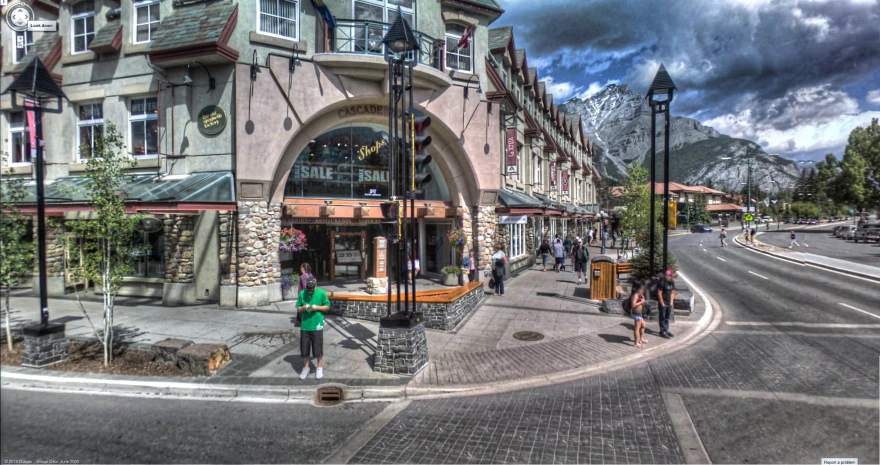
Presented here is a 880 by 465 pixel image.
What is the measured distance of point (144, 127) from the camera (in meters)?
14.1

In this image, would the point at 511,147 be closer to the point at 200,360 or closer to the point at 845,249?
the point at 200,360

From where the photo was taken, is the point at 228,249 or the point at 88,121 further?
the point at 88,121

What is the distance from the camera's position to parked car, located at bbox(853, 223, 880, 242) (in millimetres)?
40688

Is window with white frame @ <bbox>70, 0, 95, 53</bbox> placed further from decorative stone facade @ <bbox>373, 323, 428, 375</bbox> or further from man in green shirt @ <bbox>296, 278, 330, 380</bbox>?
decorative stone facade @ <bbox>373, 323, 428, 375</bbox>

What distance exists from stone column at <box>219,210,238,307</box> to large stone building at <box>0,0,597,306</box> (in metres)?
0.03

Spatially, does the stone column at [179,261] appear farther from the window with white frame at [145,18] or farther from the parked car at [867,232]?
the parked car at [867,232]

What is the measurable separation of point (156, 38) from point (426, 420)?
14312 mm

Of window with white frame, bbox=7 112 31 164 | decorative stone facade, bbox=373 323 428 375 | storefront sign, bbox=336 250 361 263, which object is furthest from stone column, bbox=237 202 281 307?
decorative stone facade, bbox=373 323 428 375

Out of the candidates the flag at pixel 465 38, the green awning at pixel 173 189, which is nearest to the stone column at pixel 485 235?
the flag at pixel 465 38

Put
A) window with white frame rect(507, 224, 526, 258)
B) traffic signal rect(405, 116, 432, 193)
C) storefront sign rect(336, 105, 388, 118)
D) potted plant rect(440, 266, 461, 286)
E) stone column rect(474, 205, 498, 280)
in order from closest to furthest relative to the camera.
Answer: traffic signal rect(405, 116, 432, 193)
storefront sign rect(336, 105, 388, 118)
potted plant rect(440, 266, 461, 286)
stone column rect(474, 205, 498, 280)
window with white frame rect(507, 224, 526, 258)

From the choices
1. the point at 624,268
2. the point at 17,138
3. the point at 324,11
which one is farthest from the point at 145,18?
the point at 624,268

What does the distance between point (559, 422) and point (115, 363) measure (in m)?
7.88

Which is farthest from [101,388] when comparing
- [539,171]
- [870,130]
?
[870,130]

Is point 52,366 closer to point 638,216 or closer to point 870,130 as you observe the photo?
point 638,216
